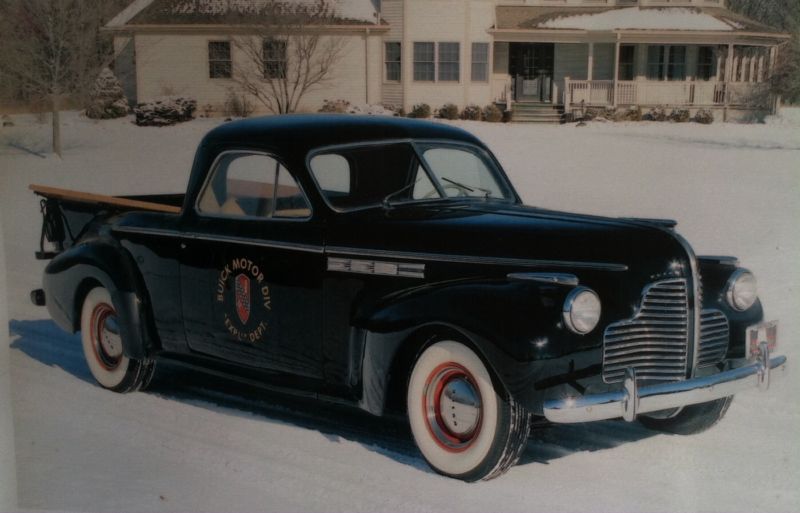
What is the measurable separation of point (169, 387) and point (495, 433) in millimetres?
2308

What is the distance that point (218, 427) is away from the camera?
427cm

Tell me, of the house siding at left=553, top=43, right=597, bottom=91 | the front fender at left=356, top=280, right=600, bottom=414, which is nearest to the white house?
the house siding at left=553, top=43, right=597, bottom=91

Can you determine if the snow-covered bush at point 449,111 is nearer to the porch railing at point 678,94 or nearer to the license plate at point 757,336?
the porch railing at point 678,94

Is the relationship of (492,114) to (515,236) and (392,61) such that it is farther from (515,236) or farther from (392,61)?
(515,236)

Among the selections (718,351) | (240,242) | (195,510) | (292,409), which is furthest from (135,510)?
(718,351)

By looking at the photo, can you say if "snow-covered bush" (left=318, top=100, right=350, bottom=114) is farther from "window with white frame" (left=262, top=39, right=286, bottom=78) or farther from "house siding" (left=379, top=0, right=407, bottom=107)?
"house siding" (left=379, top=0, right=407, bottom=107)

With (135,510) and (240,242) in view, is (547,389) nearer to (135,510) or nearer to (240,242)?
(240,242)

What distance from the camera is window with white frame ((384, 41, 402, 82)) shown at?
8343 mm

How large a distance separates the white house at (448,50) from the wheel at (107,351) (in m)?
1.21

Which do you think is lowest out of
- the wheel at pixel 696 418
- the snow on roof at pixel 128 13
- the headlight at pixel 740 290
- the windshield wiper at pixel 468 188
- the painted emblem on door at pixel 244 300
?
the wheel at pixel 696 418

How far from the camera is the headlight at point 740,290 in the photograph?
363cm

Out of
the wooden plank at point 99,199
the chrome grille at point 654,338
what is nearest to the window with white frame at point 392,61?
the wooden plank at point 99,199

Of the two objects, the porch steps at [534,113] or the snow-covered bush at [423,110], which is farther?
the porch steps at [534,113]

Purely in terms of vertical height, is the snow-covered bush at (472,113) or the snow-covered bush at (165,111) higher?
the snow-covered bush at (165,111)
